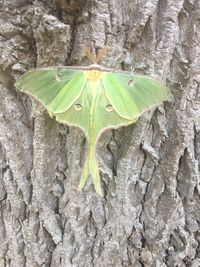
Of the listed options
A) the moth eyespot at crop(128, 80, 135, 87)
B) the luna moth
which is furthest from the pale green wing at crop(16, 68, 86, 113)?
the moth eyespot at crop(128, 80, 135, 87)

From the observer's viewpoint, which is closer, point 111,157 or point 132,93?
point 132,93

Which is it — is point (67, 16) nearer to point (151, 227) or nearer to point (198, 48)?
point (198, 48)

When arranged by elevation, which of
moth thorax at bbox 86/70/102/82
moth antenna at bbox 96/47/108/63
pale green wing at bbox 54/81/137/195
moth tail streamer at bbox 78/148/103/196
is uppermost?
moth antenna at bbox 96/47/108/63

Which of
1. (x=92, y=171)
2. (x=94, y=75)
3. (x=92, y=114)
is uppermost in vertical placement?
(x=94, y=75)

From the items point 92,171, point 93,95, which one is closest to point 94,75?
point 93,95

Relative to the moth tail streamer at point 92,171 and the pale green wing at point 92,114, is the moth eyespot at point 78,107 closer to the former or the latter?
the pale green wing at point 92,114

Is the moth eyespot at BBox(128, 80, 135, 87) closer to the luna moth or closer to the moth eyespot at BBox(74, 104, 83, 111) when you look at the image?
the luna moth

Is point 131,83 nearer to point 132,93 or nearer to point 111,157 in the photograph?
point 132,93

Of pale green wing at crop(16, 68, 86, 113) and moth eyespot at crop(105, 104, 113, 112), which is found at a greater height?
pale green wing at crop(16, 68, 86, 113)

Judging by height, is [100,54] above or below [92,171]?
above
